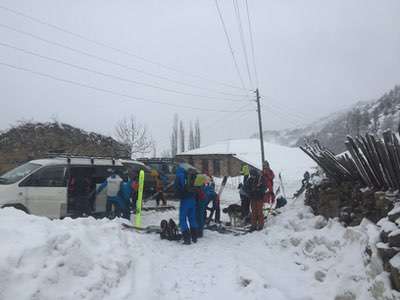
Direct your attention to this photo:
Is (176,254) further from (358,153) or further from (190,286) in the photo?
(358,153)

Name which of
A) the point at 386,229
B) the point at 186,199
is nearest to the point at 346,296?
the point at 386,229

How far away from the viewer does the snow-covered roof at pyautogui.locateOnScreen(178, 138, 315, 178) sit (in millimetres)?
44969

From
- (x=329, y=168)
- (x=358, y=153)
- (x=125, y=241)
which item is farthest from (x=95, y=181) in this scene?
(x=358, y=153)

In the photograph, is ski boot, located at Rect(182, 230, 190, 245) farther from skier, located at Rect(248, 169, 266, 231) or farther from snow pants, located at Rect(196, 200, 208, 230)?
skier, located at Rect(248, 169, 266, 231)

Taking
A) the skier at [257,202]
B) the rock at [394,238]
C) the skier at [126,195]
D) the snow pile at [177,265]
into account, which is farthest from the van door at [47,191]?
the rock at [394,238]

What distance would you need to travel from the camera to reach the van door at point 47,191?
10.1 m

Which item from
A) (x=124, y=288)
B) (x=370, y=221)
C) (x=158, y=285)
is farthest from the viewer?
(x=370, y=221)

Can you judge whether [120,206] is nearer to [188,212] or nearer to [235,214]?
[188,212]

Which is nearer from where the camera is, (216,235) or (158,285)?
(158,285)

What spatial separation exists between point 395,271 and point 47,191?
8.36 meters

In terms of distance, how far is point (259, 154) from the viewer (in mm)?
49188

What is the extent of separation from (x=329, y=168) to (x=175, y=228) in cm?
357

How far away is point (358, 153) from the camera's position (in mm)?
7230

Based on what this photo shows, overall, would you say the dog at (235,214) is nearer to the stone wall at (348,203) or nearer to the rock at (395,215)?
the stone wall at (348,203)
